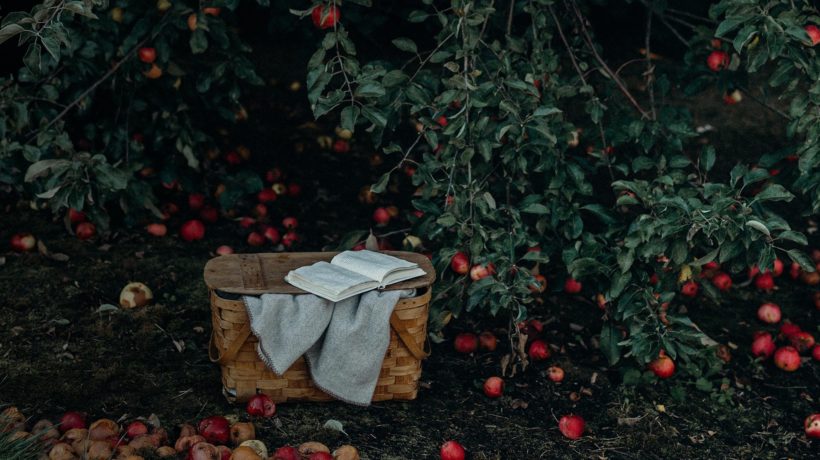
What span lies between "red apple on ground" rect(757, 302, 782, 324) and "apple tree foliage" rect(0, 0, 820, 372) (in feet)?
1.27

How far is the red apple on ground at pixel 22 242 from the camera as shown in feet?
13.2

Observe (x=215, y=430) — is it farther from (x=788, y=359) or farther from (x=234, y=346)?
(x=788, y=359)

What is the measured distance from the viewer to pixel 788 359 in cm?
355

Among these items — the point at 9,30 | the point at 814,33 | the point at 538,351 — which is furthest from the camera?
the point at 538,351

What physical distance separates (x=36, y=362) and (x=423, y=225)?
1.59m

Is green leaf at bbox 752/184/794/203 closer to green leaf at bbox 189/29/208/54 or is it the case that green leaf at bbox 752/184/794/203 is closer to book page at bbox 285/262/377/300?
book page at bbox 285/262/377/300

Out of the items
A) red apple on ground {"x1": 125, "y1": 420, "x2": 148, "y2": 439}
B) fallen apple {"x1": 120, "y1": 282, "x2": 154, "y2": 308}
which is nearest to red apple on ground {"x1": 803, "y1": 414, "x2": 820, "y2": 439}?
red apple on ground {"x1": 125, "y1": 420, "x2": 148, "y2": 439}

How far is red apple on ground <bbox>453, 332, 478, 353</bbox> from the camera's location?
11.5 ft

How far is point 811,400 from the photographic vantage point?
3389 mm

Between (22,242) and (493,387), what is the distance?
7.82 ft

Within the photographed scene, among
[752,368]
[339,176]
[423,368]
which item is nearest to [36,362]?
[423,368]

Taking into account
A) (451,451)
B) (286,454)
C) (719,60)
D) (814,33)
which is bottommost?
(451,451)

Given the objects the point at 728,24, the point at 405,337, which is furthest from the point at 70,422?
the point at 728,24

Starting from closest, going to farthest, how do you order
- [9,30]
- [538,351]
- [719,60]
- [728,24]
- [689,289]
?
[9,30]
[728,24]
[538,351]
[719,60]
[689,289]
